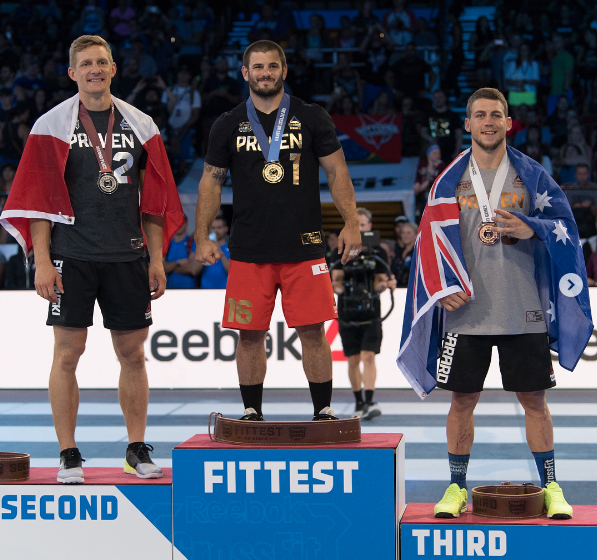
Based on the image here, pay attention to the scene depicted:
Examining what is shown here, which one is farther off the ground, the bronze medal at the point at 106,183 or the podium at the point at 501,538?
the bronze medal at the point at 106,183

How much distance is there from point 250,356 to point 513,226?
4.88 ft

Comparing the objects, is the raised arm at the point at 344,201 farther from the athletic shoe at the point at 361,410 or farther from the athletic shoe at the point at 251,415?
the athletic shoe at the point at 361,410

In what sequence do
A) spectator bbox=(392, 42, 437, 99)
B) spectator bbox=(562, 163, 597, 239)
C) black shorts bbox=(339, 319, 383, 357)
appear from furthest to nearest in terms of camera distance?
spectator bbox=(392, 42, 437, 99) → spectator bbox=(562, 163, 597, 239) → black shorts bbox=(339, 319, 383, 357)

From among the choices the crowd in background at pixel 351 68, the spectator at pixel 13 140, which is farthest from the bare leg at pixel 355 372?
the spectator at pixel 13 140

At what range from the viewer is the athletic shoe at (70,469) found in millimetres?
4023

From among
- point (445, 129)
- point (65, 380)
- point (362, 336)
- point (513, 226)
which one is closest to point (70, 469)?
point (65, 380)

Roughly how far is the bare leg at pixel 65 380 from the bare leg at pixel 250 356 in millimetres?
817

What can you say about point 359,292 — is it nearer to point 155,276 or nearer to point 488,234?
point 155,276

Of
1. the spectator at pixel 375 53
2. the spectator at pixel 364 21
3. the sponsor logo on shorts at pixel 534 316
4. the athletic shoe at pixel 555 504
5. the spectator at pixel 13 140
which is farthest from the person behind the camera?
the spectator at pixel 364 21

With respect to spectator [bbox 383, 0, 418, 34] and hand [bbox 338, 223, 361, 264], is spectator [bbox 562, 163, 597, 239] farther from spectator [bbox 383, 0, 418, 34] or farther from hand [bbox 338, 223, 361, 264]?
hand [bbox 338, 223, 361, 264]

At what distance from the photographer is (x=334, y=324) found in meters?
9.48

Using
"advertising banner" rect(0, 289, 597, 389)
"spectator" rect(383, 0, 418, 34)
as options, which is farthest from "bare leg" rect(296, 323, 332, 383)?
"spectator" rect(383, 0, 418, 34)

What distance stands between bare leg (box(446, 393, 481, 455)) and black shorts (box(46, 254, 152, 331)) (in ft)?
5.40

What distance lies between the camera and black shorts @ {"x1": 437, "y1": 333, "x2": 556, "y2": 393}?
13.0 feet
